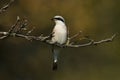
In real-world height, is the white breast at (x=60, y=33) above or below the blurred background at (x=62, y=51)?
below

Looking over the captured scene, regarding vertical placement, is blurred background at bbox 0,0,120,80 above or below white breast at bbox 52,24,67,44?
above

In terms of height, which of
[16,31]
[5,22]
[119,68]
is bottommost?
[16,31]

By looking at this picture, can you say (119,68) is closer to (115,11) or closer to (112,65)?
(112,65)

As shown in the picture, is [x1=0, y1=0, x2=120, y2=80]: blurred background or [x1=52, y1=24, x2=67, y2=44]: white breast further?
[x1=0, y1=0, x2=120, y2=80]: blurred background

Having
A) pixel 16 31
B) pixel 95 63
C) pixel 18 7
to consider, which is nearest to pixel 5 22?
pixel 18 7

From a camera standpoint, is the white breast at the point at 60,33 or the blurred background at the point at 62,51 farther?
the blurred background at the point at 62,51

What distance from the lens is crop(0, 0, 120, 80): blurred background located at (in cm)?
1667

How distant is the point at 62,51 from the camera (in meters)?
16.6

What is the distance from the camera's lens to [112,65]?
54.8 feet

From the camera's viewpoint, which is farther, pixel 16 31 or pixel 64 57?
pixel 64 57

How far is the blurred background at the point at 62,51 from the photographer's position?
16672 mm

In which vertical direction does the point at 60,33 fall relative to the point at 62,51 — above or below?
below

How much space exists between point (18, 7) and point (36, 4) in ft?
1.45

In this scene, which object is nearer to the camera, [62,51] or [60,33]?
[60,33]
